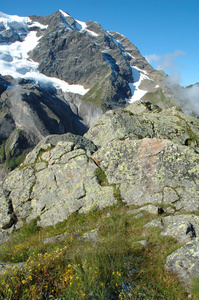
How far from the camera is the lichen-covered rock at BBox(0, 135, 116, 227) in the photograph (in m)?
12.5

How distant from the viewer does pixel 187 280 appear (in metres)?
6.00

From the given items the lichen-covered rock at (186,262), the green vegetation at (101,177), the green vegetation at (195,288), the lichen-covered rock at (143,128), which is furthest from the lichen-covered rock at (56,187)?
the green vegetation at (195,288)

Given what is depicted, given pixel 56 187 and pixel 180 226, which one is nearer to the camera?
pixel 180 226

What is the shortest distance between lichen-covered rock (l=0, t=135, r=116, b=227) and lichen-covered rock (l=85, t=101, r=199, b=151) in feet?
10.9

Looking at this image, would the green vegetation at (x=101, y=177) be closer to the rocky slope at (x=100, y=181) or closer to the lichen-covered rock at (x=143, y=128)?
the rocky slope at (x=100, y=181)

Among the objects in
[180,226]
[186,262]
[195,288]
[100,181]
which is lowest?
[195,288]

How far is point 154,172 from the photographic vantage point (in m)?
12.7

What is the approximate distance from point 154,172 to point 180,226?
468 cm

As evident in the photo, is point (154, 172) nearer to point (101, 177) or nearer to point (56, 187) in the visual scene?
point (101, 177)

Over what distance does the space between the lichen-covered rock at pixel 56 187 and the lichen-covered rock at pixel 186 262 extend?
571 cm

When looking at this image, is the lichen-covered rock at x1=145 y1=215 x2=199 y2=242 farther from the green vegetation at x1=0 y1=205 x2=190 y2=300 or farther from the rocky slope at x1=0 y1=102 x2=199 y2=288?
the green vegetation at x1=0 y1=205 x2=190 y2=300

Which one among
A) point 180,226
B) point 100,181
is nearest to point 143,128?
point 100,181

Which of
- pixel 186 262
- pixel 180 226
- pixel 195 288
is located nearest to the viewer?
pixel 195 288

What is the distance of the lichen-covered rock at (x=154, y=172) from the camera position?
37.9 ft
